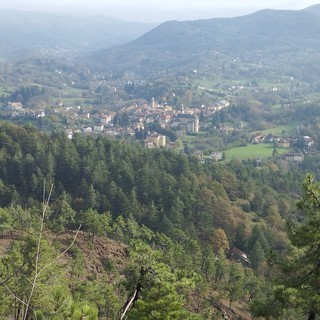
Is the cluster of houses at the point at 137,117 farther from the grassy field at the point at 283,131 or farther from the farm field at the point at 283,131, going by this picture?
the grassy field at the point at 283,131

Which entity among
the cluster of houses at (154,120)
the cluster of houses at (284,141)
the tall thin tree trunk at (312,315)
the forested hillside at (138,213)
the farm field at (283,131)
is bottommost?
the cluster of houses at (154,120)

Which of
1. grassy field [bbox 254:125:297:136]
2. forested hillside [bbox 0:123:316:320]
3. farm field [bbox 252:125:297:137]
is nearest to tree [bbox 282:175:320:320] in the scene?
forested hillside [bbox 0:123:316:320]

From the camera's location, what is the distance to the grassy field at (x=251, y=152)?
57.7 meters

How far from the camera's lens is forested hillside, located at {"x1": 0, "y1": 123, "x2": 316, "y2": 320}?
64.8ft

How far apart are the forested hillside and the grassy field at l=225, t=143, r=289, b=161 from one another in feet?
45.4

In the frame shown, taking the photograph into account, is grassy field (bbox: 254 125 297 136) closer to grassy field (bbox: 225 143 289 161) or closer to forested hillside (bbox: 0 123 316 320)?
grassy field (bbox: 225 143 289 161)

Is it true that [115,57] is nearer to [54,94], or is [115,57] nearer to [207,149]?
[54,94]

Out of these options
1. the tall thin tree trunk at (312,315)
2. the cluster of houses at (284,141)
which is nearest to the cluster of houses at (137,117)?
the cluster of houses at (284,141)

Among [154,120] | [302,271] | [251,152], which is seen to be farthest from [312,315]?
[154,120]

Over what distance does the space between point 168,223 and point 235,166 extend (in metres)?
17.0

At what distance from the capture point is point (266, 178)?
41.3 metres

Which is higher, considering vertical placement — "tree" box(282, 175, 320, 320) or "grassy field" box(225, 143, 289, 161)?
"tree" box(282, 175, 320, 320)

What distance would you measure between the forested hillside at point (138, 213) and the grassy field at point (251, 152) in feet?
45.4

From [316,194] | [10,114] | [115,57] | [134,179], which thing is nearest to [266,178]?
[134,179]
